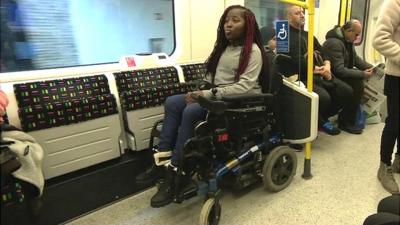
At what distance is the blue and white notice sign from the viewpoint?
2137mm

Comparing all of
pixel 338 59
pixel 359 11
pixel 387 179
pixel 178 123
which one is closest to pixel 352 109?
pixel 338 59

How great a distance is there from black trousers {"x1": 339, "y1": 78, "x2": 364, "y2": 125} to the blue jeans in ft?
6.84

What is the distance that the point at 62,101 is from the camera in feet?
6.04

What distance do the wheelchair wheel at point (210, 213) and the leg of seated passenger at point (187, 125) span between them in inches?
11.2

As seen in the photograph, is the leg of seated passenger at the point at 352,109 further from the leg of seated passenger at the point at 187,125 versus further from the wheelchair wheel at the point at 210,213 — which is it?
the wheelchair wheel at the point at 210,213

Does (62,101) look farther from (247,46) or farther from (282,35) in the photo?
(282,35)

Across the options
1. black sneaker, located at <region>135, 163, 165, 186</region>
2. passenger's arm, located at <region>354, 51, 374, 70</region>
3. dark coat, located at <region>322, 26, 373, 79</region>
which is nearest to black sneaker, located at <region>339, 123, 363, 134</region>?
dark coat, located at <region>322, 26, 373, 79</region>

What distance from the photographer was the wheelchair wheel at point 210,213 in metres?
1.69

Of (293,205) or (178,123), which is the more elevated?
(178,123)

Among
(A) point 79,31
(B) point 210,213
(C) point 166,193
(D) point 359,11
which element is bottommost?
(B) point 210,213

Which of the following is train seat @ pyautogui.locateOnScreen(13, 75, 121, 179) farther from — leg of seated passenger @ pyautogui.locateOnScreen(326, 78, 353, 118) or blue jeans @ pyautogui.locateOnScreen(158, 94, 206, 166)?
leg of seated passenger @ pyautogui.locateOnScreen(326, 78, 353, 118)

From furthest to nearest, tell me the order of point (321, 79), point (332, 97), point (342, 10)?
point (342, 10) < point (332, 97) < point (321, 79)

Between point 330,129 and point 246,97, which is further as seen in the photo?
point 330,129

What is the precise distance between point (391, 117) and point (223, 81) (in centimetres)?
111
